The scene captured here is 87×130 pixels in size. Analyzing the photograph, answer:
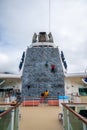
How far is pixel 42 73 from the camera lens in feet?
47.1

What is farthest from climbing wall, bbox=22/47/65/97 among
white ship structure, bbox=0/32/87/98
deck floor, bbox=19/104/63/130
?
deck floor, bbox=19/104/63/130

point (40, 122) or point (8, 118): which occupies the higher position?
point (8, 118)

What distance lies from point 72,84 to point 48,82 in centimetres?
241

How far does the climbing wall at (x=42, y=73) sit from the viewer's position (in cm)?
1384

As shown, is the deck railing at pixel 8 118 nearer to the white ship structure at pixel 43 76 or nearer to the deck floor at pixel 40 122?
the deck floor at pixel 40 122

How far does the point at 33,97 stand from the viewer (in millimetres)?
13359

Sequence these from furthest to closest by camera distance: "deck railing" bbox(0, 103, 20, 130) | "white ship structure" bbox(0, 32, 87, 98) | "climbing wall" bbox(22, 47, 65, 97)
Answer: "white ship structure" bbox(0, 32, 87, 98) < "climbing wall" bbox(22, 47, 65, 97) < "deck railing" bbox(0, 103, 20, 130)

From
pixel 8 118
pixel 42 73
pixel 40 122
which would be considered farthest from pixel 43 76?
pixel 8 118

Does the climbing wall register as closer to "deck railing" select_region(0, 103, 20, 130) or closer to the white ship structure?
the white ship structure

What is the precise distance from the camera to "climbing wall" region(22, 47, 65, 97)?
13.8 metres

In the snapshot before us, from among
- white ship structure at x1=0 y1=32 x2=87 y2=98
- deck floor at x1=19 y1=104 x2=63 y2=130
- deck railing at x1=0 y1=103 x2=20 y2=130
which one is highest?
white ship structure at x1=0 y1=32 x2=87 y2=98

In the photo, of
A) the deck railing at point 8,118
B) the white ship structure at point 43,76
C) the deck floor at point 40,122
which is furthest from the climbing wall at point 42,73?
the deck railing at point 8,118

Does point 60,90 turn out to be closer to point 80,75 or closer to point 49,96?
point 49,96

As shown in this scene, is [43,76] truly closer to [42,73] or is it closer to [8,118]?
[42,73]
